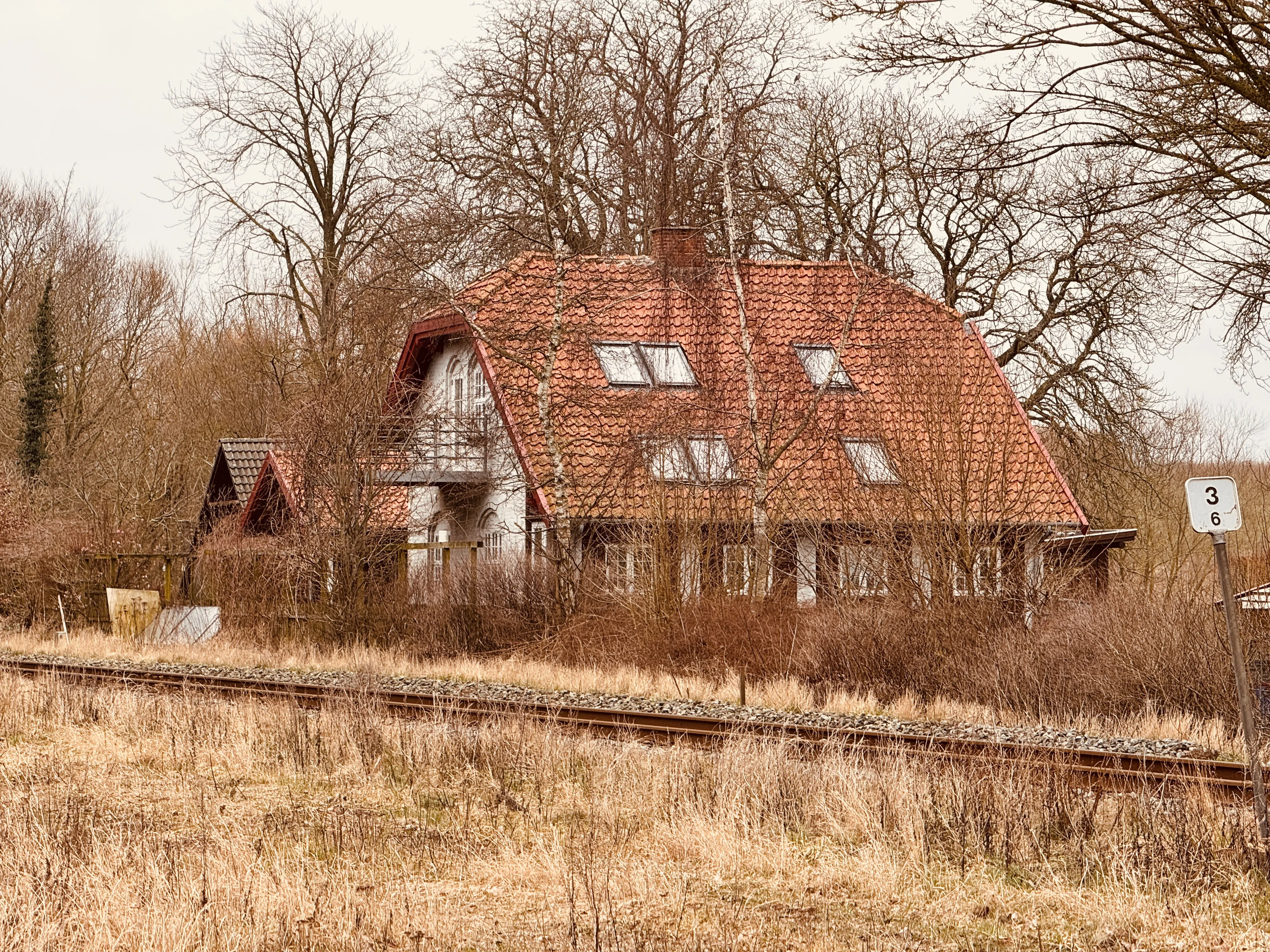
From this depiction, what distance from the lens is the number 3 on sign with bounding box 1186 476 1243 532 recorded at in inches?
332

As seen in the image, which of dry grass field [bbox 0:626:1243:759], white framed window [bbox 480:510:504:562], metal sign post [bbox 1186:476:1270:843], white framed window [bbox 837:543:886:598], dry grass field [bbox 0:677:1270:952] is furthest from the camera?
white framed window [bbox 480:510:504:562]

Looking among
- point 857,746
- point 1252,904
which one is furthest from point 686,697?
point 1252,904

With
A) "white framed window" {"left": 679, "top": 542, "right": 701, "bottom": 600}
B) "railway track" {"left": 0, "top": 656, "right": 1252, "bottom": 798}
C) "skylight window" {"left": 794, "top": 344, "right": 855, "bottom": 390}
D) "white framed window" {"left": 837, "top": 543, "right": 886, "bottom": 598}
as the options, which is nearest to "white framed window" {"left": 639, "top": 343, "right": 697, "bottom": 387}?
"skylight window" {"left": 794, "top": 344, "right": 855, "bottom": 390}

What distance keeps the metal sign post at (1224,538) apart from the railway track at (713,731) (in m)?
0.89

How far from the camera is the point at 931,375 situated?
18109 millimetres

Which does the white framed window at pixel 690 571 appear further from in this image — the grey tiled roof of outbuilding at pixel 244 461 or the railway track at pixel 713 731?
the grey tiled roof of outbuilding at pixel 244 461

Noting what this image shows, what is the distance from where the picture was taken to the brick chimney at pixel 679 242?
28.1m

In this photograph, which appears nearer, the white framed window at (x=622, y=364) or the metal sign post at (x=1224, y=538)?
the metal sign post at (x=1224, y=538)

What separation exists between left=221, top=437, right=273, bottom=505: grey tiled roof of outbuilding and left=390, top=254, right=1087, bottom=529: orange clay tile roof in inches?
211

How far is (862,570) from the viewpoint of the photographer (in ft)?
61.8

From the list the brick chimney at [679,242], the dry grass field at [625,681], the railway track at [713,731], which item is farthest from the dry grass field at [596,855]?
the brick chimney at [679,242]

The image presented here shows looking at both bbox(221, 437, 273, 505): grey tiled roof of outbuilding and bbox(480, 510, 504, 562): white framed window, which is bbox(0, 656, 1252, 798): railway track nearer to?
bbox(480, 510, 504, 562): white framed window

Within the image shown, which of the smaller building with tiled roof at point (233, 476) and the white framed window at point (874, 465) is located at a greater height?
the smaller building with tiled roof at point (233, 476)

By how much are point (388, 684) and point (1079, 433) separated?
20147 millimetres
